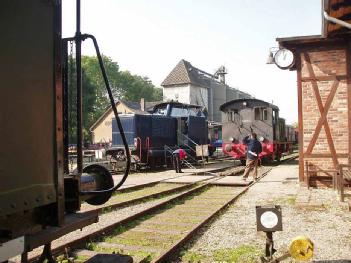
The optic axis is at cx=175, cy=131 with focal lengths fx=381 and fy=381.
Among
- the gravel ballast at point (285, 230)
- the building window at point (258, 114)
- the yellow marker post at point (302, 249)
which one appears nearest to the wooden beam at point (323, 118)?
the gravel ballast at point (285, 230)

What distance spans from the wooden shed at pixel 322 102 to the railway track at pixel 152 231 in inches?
109

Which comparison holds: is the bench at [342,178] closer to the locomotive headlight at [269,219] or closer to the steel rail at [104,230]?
the steel rail at [104,230]

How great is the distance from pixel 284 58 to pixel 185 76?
52086mm

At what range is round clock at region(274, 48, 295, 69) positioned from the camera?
10.6m

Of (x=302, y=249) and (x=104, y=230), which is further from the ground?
(x=302, y=249)

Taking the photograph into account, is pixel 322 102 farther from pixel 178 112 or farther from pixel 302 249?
pixel 178 112

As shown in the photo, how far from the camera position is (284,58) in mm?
10711

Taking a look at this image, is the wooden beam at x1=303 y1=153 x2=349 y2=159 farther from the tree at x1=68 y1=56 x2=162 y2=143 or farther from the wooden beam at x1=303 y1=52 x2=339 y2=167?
the tree at x1=68 y1=56 x2=162 y2=143

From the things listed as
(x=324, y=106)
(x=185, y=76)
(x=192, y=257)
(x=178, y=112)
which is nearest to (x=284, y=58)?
(x=324, y=106)

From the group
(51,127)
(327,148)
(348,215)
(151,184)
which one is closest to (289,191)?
(327,148)

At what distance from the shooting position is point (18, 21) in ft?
7.16

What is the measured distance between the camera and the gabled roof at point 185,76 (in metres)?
62.3

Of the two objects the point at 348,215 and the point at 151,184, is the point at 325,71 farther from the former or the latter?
the point at 151,184

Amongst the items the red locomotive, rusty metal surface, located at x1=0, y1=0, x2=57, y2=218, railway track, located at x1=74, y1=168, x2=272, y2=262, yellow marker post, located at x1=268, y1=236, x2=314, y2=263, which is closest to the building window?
the red locomotive
